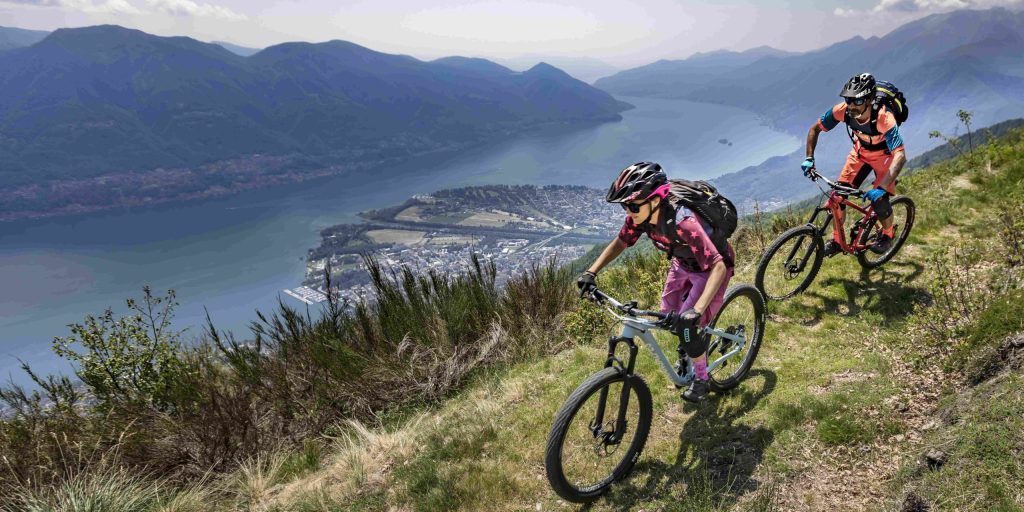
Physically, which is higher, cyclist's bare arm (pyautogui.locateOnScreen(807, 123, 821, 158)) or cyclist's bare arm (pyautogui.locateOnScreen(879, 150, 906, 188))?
cyclist's bare arm (pyautogui.locateOnScreen(807, 123, 821, 158))

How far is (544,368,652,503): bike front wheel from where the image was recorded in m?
3.50

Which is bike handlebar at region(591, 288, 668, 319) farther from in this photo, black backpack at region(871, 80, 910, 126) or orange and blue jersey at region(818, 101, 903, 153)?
black backpack at region(871, 80, 910, 126)

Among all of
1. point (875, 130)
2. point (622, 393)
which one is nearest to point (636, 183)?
point (622, 393)

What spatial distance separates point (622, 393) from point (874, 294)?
4614mm

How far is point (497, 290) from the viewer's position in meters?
8.56

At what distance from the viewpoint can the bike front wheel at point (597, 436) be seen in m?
3.50

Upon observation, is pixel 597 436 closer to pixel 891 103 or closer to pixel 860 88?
pixel 860 88

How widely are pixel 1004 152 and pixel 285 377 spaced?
1363 centimetres

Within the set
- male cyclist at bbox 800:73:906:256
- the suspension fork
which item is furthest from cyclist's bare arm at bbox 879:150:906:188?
the suspension fork

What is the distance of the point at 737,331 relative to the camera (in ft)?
15.5

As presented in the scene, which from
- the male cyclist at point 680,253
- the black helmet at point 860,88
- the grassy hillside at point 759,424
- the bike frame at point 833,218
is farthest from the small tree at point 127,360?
the black helmet at point 860,88

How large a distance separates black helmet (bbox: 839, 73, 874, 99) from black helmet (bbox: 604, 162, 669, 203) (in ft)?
13.3

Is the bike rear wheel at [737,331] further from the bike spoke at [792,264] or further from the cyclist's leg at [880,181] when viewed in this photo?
the cyclist's leg at [880,181]

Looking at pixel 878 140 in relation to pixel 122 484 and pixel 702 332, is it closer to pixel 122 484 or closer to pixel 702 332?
pixel 702 332
